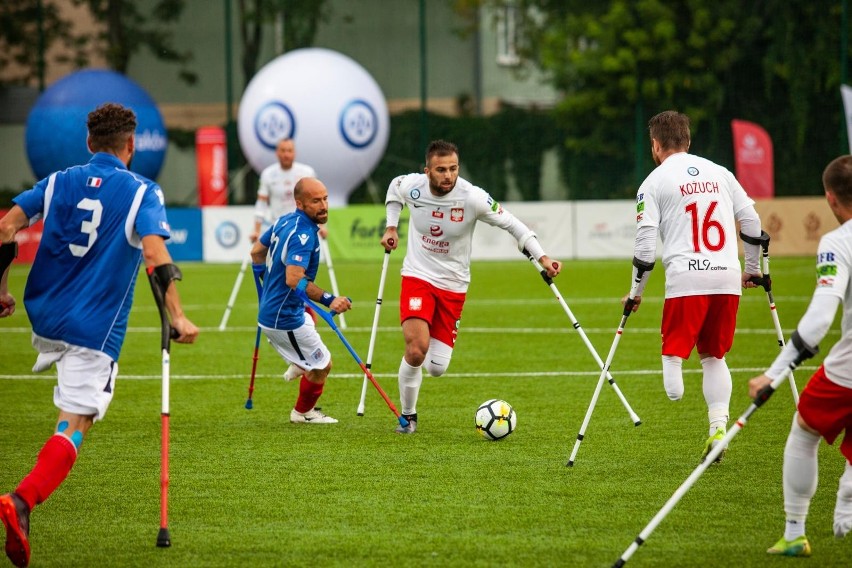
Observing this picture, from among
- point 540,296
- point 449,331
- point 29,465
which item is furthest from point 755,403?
point 540,296

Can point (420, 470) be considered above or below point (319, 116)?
below

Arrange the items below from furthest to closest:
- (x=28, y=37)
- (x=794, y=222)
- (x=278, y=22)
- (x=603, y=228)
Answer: (x=278, y=22) → (x=28, y=37) → (x=603, y=228) → (x=794, y=222)

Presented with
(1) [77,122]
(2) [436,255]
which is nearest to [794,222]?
(1) [77,122]

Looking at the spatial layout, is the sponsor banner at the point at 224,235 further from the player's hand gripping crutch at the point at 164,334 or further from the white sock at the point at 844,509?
the white sock at the point at 844,509

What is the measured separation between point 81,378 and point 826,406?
366 cm

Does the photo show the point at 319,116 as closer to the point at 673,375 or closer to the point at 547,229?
the point at 547,229

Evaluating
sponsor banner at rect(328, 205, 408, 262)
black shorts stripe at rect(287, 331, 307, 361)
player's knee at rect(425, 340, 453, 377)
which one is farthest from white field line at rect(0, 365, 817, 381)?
sponsor banner at rect(328, 205, 408, 262)

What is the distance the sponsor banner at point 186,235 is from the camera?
28.5 m

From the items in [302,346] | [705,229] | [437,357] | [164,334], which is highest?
[705,229]

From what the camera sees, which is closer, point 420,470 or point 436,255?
point 420,470

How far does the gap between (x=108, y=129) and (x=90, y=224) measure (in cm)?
52

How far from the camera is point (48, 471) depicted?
234 inches

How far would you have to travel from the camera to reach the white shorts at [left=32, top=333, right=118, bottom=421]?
610 centimetres

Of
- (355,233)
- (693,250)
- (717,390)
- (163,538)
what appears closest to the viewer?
(163,538)
